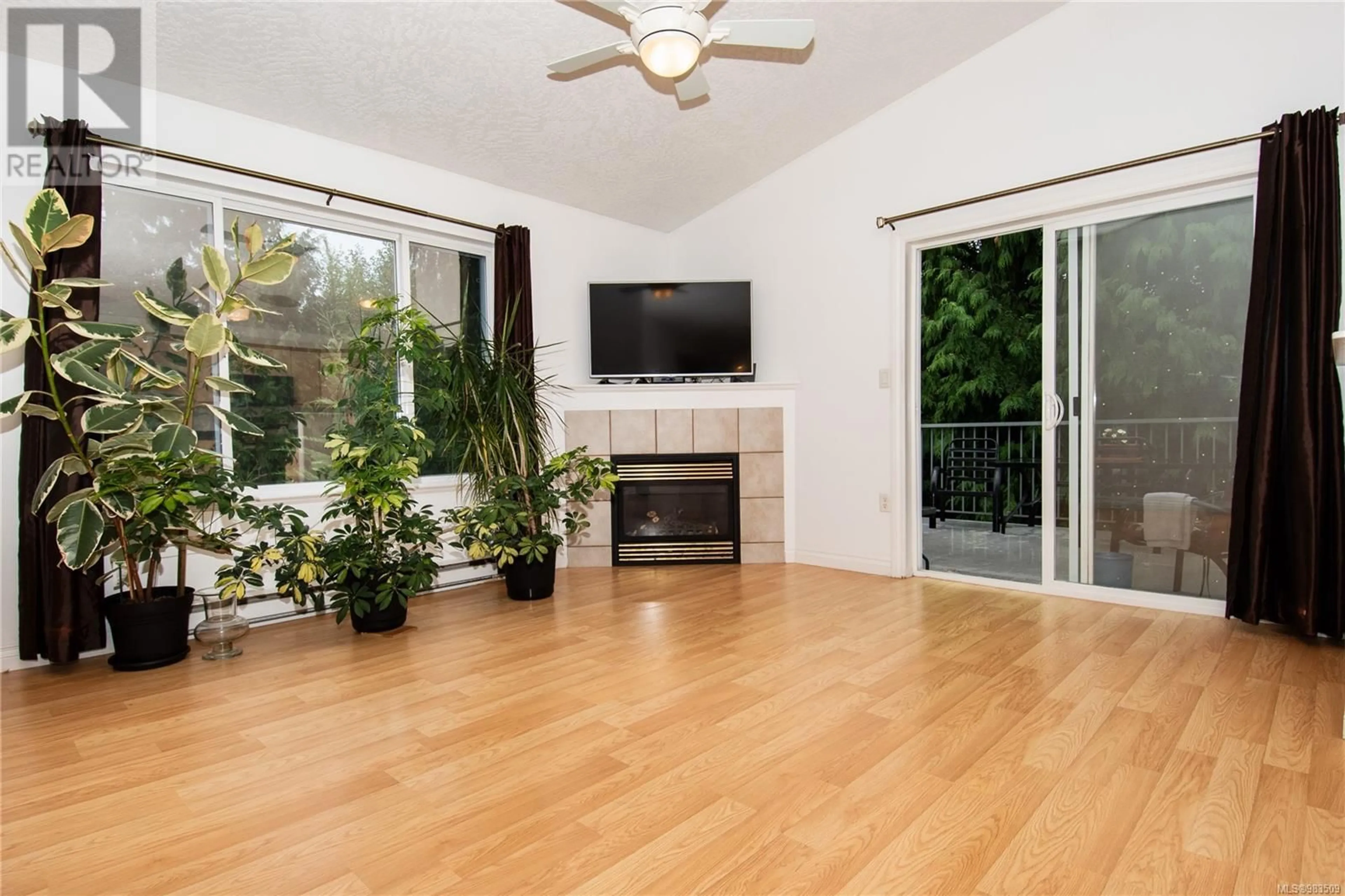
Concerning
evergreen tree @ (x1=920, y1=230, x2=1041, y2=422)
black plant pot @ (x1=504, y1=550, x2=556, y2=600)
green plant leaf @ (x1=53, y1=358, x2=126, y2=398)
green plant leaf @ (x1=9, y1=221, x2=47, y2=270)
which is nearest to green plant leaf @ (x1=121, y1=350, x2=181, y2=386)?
green plant leaf @ (x1=53, y1=358, x2=126, y2=398)

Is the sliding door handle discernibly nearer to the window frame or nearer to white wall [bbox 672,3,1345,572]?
white wall [bbox 672,3,1345,572]

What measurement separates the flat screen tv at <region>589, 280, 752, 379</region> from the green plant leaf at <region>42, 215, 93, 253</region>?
281cm

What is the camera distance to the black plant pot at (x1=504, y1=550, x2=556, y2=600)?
3.89 metres

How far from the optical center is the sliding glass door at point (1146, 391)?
3.30m

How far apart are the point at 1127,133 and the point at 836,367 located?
1.92 metres

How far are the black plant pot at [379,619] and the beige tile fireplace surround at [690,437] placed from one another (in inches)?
63.4

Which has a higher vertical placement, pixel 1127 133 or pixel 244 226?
pixel 1127 133

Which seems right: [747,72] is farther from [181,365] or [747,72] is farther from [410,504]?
[181,365]

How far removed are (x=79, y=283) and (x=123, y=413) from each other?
0.50 m

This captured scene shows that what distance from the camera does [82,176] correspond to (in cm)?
280

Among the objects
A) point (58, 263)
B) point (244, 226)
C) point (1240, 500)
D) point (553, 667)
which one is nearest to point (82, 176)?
point (58, 263)

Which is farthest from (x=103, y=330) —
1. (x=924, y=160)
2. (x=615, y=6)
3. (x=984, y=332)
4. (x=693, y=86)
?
(x=984, y=332)

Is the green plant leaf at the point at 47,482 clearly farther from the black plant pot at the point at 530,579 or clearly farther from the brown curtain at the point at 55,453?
the black plant pot at the point at 530,579

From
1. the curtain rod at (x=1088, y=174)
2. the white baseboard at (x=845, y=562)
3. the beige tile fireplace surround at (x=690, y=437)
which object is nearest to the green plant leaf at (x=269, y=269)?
the beige tile fireplace surround at (x=690, y=437)
